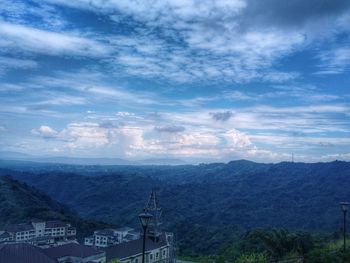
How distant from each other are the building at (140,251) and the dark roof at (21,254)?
15.5ft

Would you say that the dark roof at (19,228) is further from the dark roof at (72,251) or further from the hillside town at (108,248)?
the dark roof at (72,251)

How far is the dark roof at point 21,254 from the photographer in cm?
1955

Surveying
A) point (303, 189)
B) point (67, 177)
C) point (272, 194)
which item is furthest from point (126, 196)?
point (303, 189)

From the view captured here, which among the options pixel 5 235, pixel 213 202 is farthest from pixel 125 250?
pixel 213 202

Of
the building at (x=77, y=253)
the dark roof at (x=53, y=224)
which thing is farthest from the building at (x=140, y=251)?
the dark roof at (x=53, y=224)

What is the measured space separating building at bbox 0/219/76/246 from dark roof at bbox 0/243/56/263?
3718cm

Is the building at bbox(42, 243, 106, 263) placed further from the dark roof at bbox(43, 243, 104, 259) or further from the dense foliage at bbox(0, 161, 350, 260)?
the dense foliage at bbox(0, 161, 350, 260)

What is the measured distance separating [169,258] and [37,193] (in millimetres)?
91665

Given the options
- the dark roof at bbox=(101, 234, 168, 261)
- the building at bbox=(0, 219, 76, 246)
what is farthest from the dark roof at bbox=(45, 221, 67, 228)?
the dark roof at bbox=(101, 234, 168, 261)

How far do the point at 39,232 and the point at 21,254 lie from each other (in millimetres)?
46386

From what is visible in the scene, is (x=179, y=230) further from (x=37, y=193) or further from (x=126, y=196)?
(x=126, y=196)

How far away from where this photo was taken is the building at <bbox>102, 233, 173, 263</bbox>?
2600cm

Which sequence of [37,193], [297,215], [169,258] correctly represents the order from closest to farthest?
1. [169,258]
2. [37,193]
3. [297,215]

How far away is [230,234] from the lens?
77250 millimetres
